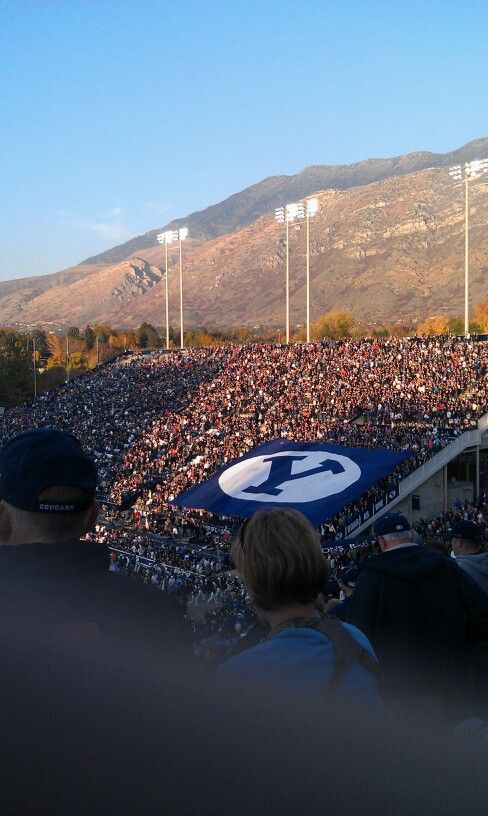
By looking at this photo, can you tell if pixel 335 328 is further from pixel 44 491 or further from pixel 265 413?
pixel 44 491

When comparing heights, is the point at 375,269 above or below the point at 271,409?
above

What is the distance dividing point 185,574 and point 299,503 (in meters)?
4.19

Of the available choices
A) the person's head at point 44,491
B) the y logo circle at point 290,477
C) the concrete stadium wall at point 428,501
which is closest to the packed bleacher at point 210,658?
the person's head at point 44,491

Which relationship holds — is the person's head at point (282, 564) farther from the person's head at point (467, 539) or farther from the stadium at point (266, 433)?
the stadium at point (266, 433)

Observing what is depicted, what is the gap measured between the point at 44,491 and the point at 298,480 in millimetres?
20353

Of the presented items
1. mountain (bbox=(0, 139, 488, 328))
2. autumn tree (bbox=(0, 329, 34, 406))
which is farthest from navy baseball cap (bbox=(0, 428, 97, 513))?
mountain (bbox=(0, 139, 488, 328))

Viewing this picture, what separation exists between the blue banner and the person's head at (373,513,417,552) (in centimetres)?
1674

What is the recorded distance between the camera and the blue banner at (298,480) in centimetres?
2059

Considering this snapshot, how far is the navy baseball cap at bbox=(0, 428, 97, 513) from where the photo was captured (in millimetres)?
1648

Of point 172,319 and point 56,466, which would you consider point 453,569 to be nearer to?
point 56,466

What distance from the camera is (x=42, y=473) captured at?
165 cm

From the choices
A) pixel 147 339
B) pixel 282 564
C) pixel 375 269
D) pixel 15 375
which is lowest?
pixel 15 375

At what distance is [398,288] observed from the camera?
150750 millimetres

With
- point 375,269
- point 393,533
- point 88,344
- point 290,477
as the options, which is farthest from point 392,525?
point 375,269
